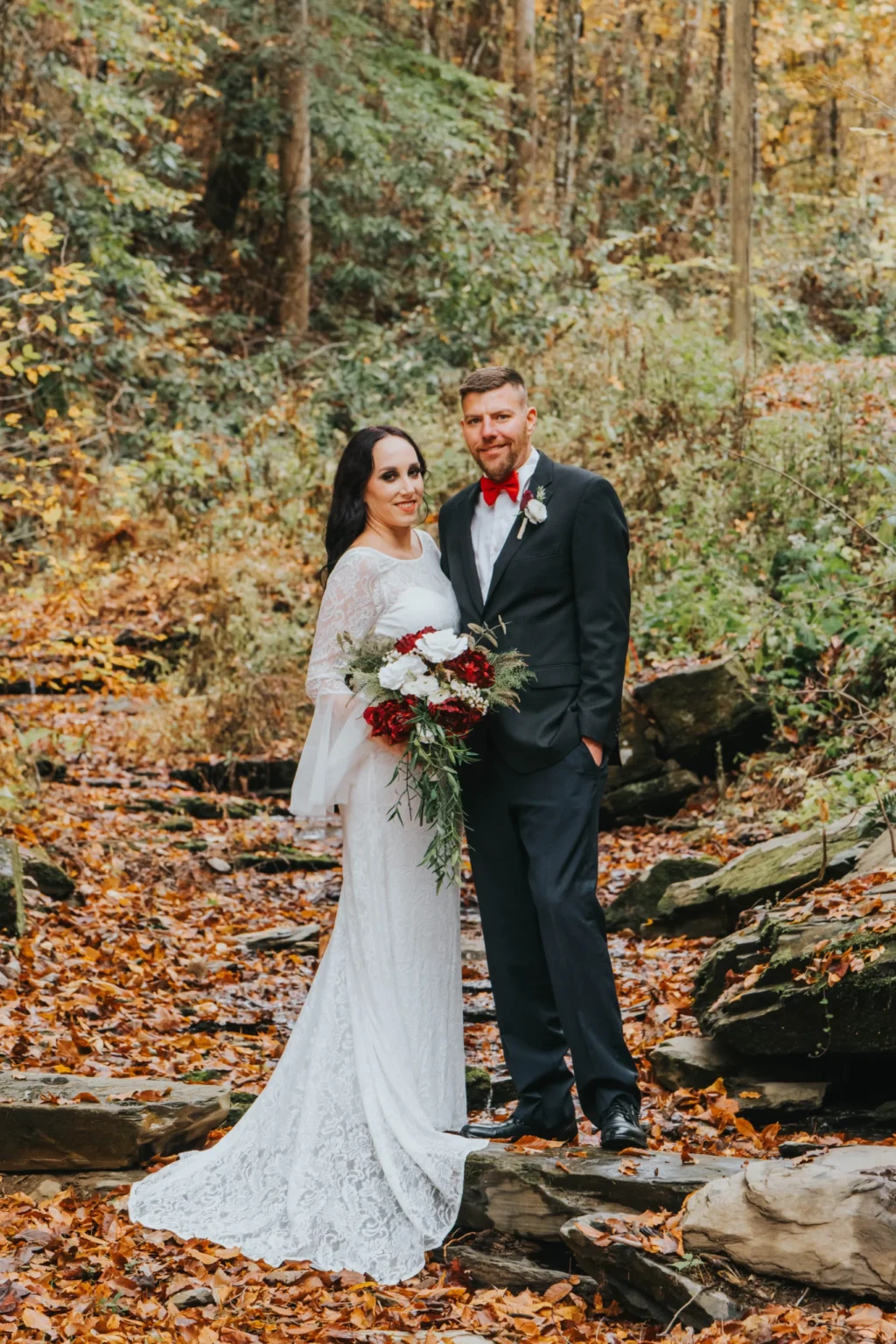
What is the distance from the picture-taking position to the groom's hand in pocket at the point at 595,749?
4.20 m

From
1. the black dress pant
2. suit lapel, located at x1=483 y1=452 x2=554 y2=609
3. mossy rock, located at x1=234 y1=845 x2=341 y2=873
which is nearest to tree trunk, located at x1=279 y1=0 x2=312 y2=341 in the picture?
mossy rock, located at x1=234 y1=845 x2=341 y2=873

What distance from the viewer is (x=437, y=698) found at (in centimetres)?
414

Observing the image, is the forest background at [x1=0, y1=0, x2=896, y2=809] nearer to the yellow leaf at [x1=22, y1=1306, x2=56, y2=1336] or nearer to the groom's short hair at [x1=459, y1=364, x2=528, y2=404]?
the groom's short hair at [x1=459, y1=364, x2=528, y2=404]

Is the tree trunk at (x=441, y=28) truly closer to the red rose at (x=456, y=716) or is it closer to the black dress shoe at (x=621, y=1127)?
the red rose at (x=456, y=716)

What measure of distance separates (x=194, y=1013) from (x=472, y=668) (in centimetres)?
323

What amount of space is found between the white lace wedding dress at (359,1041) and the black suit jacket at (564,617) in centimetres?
33

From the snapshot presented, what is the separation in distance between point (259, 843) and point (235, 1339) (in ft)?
20.0

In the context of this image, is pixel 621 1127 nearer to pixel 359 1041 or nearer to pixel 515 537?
pixel 359 1041

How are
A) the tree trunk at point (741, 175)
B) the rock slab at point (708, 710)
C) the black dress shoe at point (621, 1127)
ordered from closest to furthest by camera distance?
the black dress shoe at point (621, 1127) → the rock slab at point (708, 710) → the tree trunk at point (741, 175)

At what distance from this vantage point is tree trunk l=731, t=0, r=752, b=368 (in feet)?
49.6

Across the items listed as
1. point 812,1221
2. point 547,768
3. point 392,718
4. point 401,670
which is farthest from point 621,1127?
point 401,670

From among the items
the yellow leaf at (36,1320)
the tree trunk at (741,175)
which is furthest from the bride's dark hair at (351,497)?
the tree trunk at (741,175)

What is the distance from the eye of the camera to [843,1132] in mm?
4445

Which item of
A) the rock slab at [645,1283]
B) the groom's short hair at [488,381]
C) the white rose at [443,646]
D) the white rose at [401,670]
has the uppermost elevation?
the groom's short hair at [488,381]
